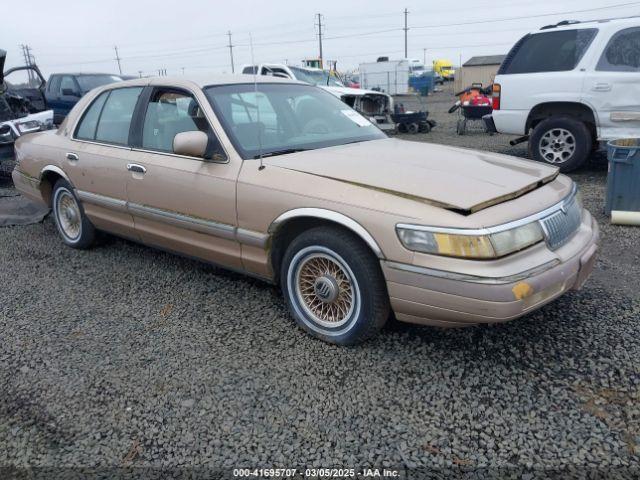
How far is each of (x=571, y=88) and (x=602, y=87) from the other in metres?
0.38

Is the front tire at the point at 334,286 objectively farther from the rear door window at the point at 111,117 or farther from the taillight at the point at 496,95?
the taillight at the point at 496,95

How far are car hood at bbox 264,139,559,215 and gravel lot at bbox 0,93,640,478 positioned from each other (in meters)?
0.91

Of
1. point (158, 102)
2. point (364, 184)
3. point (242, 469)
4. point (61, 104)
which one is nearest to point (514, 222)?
point (364, 184)

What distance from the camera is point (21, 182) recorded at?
5.42 m

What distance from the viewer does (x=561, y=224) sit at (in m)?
2.84

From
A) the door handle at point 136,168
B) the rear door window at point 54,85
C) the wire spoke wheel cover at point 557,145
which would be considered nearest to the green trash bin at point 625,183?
the wire spoke wheel cover at point 557,145

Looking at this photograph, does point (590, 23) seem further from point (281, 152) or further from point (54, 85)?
point (54, 85)

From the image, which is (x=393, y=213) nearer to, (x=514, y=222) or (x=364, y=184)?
(x=364, y=184)

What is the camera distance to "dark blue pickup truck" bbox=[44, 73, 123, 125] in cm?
1277

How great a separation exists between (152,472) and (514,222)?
201 centimetres

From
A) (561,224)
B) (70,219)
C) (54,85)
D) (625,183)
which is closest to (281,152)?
(561,224)

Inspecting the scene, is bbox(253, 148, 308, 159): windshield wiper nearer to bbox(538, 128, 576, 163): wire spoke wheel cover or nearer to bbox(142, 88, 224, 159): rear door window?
bbox(142, 88, 224, 159): rear door window

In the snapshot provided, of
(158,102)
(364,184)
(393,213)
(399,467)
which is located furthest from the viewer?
(158,102)

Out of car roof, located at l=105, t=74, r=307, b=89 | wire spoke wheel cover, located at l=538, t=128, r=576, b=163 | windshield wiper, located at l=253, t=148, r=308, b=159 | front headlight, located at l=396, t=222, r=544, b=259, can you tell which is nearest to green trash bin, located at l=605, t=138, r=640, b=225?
wire spoke wheel cover, located at l=538, t=128, r=576, b=163
